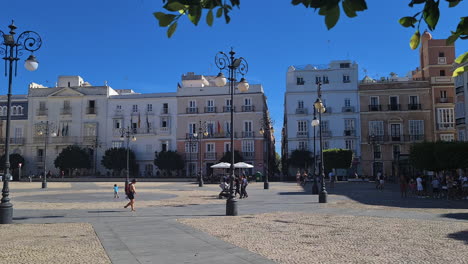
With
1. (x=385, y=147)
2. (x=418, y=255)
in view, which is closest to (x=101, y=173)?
(x=385, y=147)

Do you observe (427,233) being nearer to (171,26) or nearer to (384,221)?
(384,221)

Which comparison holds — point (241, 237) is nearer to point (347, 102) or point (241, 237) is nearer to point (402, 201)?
point (402, 201)

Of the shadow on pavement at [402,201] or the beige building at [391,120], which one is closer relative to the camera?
the shadow on pavement at [402,201]

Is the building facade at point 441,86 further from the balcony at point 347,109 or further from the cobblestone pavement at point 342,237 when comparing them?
the cobblestone pavement at point 342,237

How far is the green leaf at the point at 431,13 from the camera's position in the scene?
2600 mm

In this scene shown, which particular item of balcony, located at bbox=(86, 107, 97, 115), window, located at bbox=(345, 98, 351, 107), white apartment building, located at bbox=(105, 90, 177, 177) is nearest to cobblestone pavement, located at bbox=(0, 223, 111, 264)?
window, located at bbox=(345, 98, 351, 107)

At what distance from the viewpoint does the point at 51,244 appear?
961cm

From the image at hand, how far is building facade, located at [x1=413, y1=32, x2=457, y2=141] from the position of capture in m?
54.2

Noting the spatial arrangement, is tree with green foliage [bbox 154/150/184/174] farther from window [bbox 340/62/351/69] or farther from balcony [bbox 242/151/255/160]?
window [bbox 340/62/351/69]

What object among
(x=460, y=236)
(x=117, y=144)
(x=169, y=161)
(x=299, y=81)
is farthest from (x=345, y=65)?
(x=460, y=236)

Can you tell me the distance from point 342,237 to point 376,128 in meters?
48.5

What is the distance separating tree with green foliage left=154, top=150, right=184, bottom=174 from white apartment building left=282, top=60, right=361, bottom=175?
15.0m

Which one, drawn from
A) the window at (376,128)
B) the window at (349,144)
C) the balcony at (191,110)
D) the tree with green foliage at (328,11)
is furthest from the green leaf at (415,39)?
the balcony at (191,110)

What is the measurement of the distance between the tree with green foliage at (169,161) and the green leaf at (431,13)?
→ 56.6 meters
